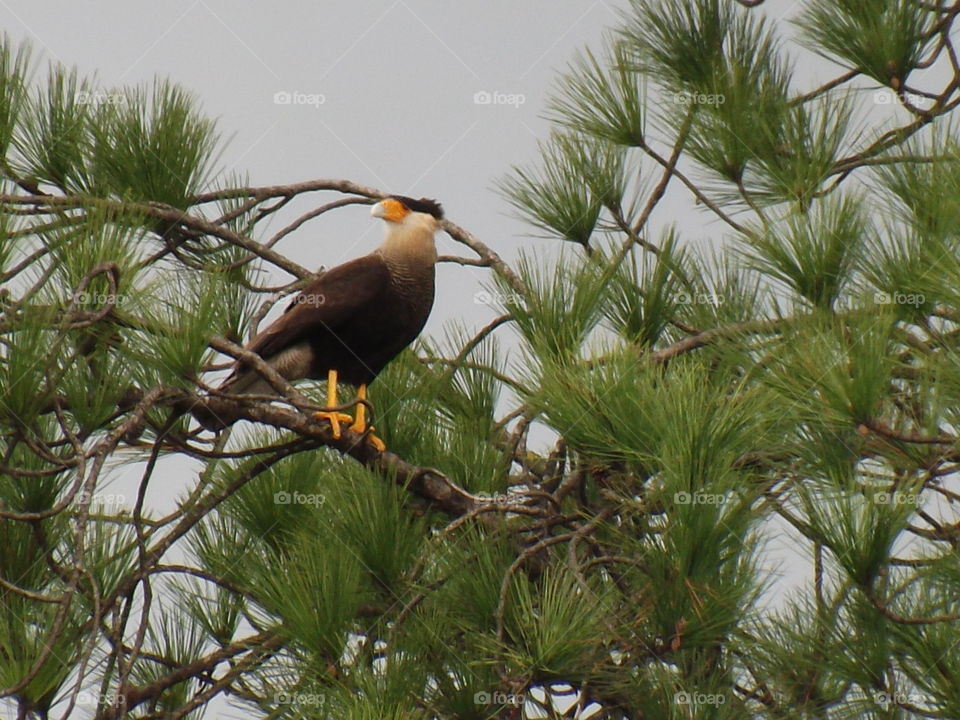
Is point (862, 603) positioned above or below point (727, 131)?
below

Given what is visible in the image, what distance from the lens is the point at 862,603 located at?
5.54 ft

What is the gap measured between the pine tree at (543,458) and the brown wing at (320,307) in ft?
0.59

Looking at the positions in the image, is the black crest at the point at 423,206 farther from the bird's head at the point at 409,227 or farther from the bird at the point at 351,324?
the bird at the point at 351,324

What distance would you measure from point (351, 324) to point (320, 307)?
72 millimetres

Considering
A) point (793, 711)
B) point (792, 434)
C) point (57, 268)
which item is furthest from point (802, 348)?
point (57, 268)

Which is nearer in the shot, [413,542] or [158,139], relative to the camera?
[413,542]

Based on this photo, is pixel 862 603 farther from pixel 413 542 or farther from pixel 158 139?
pixel 158 139

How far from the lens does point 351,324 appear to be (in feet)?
9.24

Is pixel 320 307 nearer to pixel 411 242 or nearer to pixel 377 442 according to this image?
pixel 411 242

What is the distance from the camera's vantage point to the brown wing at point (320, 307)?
2779 millimetres

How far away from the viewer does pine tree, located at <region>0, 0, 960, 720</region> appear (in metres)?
1.66

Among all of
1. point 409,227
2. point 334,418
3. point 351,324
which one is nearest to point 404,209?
point 409,227

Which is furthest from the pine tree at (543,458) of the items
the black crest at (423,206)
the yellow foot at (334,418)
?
the black crest at (423,206)

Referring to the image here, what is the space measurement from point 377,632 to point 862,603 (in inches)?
24.2
